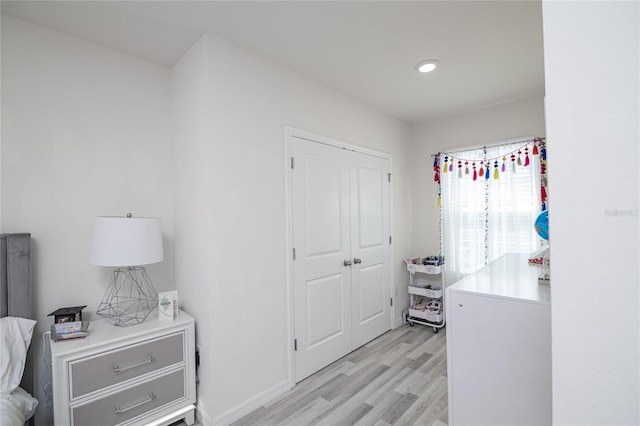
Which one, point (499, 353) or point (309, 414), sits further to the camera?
point (309, 414)

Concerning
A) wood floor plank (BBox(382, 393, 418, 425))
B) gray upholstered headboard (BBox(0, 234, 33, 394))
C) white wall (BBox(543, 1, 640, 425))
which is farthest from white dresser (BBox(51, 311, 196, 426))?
white wall (BBox(543, 1, 640, 425))

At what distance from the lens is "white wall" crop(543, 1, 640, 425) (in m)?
0.47

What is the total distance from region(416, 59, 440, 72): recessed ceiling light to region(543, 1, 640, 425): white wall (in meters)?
2.04

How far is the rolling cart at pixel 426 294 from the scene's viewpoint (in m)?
3.42

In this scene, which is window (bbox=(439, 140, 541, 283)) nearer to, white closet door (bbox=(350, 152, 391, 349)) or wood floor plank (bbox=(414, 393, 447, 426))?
white closet door (bbox=(350, 152, 391, 349))

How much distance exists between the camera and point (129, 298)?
213 centimetres

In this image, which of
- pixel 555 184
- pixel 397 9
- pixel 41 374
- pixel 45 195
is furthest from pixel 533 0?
pixel 41 374

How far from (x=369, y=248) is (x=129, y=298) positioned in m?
2.20

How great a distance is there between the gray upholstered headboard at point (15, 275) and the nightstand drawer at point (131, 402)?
24.4 inches

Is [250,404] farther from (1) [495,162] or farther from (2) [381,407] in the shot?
(1) [495,162]

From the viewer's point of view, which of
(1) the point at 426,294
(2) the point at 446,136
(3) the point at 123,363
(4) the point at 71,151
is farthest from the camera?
(2) the point at 446,136

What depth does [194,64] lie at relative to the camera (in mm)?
2033

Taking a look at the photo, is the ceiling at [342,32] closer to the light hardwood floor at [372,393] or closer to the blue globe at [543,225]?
the blue globe at [543,225]

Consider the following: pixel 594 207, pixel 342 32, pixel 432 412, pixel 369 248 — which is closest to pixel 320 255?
pixel 369 248
